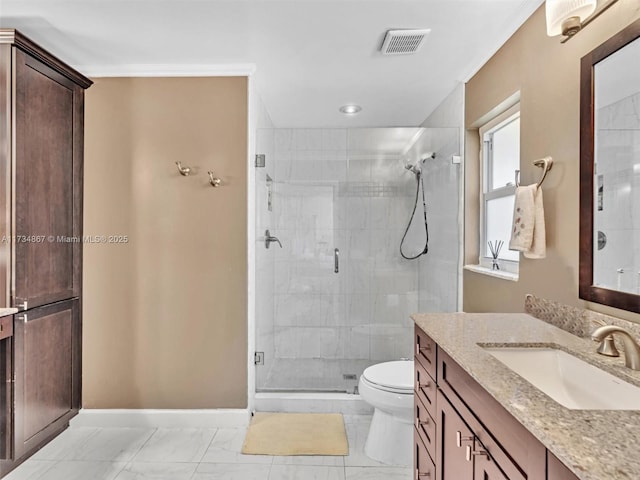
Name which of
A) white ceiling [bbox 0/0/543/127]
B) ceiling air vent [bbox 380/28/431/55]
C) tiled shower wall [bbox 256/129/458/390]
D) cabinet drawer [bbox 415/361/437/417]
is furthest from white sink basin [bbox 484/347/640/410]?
tiled shower wall [bbox 256/129/458/390]

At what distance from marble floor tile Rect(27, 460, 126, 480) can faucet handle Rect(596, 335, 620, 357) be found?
2274 mm

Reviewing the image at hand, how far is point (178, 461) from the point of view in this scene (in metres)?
2.31

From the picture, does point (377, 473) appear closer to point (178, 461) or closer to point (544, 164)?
point (178, 461)

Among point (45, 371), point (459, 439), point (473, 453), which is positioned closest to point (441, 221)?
point (459, 439)

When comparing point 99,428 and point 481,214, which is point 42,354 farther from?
point 481,214

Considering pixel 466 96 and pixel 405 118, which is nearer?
pixel 466 96

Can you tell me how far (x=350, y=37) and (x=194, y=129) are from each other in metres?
1.15

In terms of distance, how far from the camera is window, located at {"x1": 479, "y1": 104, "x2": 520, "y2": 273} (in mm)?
2359

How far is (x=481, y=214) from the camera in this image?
2.74 meters

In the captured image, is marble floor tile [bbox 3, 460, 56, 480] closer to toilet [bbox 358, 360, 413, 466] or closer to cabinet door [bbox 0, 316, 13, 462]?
cabinet door [bbox 0, 316, 13, 462]

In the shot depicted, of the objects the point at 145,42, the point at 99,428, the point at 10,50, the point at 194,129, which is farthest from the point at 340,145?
the point at 99,428

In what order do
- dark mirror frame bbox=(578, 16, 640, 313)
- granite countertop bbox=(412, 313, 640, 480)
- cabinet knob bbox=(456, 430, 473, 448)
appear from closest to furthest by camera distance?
granite countertop bbox=(412, 313, 640, 480)
cabinet knob bbox=(456, 430, 473, 448)
dark mirror frame bbox=(578, 16, 640, 313)

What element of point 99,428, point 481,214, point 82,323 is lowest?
point 99,428

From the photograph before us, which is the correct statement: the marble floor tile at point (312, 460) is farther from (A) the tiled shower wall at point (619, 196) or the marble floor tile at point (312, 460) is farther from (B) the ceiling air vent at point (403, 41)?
(B) the ceiling air vent at point (403, 41)
